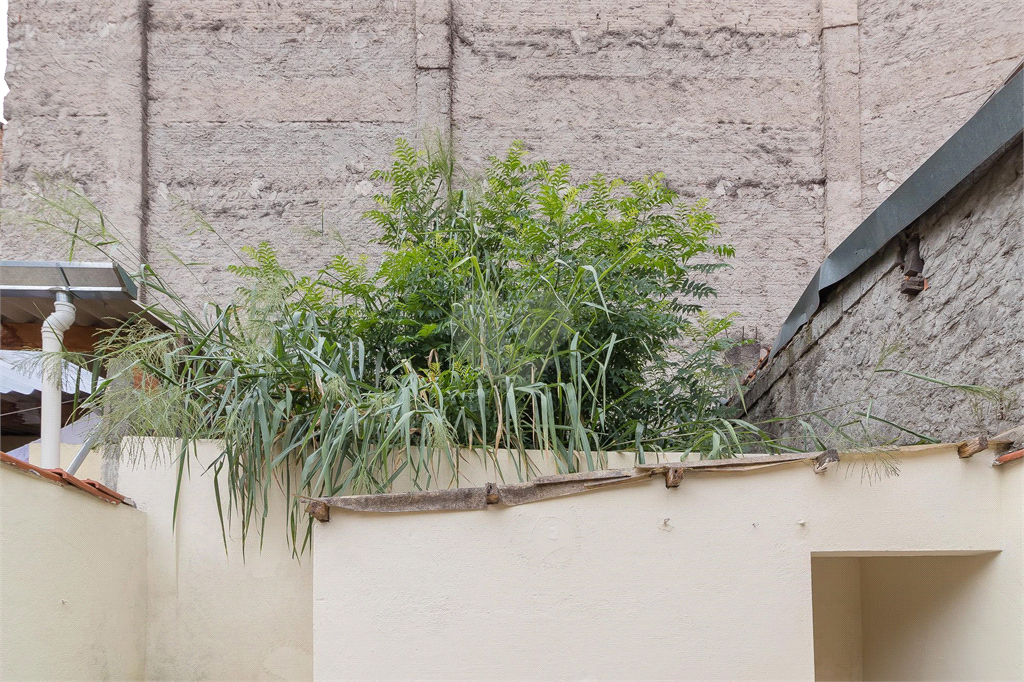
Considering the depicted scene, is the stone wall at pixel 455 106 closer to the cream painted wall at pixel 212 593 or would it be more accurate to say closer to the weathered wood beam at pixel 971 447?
the cream painted wall at pixel 212 593

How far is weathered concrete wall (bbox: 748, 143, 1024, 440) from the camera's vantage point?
2959mm

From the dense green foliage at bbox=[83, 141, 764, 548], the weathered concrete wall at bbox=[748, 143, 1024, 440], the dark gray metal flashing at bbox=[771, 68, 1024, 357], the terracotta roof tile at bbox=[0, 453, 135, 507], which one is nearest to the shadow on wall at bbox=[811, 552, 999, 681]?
the weathered concrete wall at bbox=[748, 143, 1024, 440]

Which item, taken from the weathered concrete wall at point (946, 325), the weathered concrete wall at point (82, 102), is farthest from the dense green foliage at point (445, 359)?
the weathered concrete wall at point (82, 102)

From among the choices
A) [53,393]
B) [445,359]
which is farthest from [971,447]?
[53,393]

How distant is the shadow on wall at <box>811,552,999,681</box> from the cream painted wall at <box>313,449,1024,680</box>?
57 millimetres

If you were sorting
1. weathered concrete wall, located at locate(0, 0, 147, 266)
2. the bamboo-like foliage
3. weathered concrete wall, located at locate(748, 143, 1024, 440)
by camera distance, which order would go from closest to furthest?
weathered concrete wall, located at locate(748, 143, 1024, 440)
the bamboo-like foliage
weathered concrete wall, located at locate(0, 0, 147, 266)

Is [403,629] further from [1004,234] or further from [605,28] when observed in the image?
[605,28]

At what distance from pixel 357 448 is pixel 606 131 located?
4.07m

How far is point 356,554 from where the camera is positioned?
9.48 feet

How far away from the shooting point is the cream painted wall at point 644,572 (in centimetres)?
280

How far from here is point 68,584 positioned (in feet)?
10.0

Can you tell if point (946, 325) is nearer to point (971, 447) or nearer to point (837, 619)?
point (971, 447)

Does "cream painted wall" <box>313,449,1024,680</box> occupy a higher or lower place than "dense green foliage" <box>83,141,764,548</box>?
lower

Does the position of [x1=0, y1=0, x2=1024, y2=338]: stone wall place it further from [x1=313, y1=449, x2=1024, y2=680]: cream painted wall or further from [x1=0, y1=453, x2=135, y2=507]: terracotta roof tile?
[x1=313, y1=449, x2=1024, y2=680]: cream painted wall
